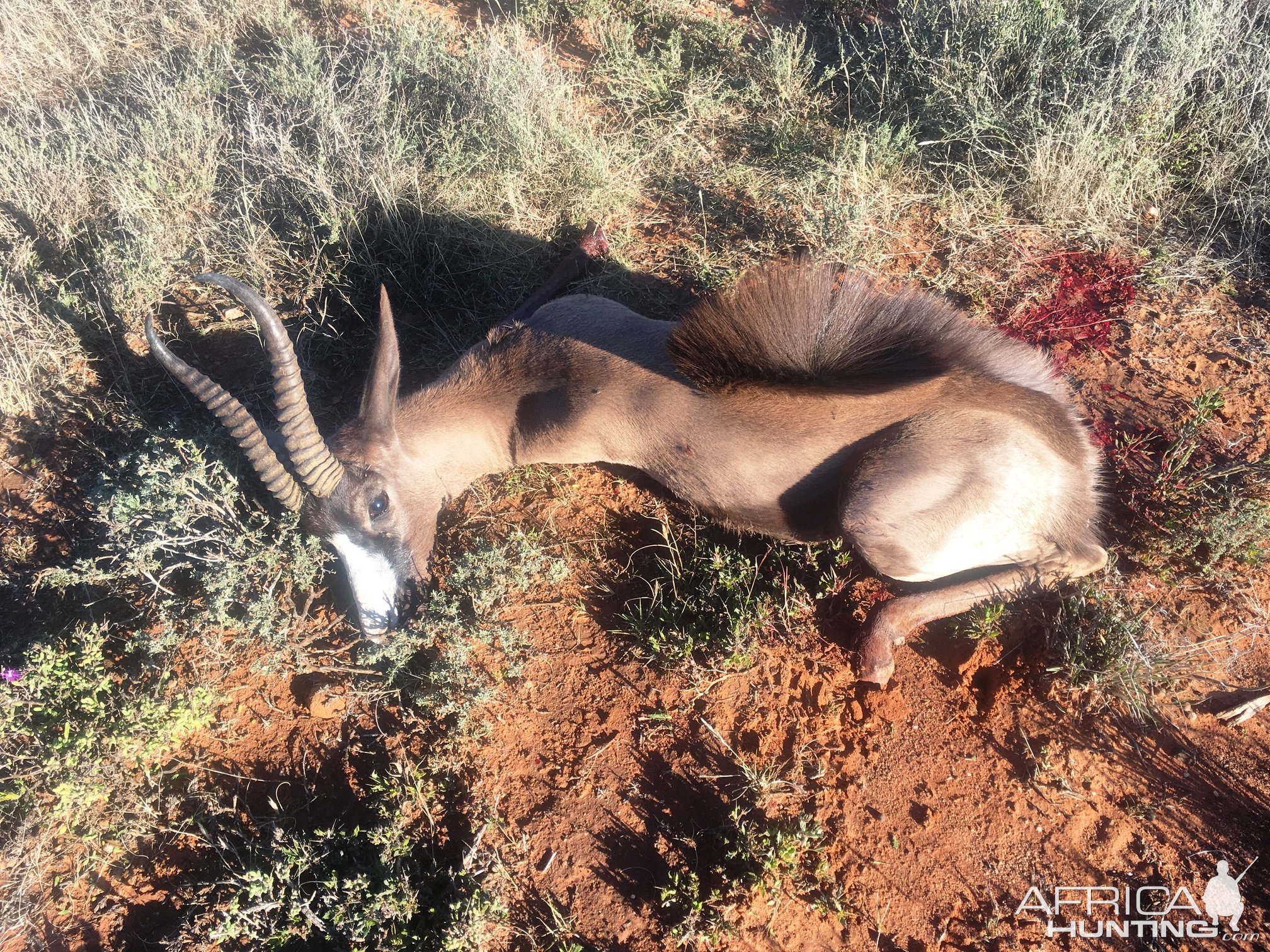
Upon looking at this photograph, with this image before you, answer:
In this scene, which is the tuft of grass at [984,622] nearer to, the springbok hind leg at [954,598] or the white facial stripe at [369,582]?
the springbok hind leg at [954,598]

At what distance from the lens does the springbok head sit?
353cm

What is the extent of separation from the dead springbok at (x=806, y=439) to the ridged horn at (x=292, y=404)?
0.01 metres

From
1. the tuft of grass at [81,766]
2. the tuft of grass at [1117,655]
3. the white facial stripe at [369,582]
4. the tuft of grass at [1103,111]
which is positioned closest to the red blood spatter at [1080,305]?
the tuft of grass at [1103,111]

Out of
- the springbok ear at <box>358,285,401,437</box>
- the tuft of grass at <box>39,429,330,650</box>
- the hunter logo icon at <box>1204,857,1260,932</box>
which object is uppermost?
the springbok ear at <box>358,285,401,437</box>

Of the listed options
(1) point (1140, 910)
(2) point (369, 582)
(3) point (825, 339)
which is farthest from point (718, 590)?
(1) point (1140, 910)

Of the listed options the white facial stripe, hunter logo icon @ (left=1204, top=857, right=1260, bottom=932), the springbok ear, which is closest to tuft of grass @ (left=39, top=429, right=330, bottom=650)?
the white facial stripe

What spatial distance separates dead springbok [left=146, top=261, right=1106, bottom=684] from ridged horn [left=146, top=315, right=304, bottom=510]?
0.01 meters

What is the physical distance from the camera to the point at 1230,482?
4289mm

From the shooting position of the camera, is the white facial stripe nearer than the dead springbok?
No

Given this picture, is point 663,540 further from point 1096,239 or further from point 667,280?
point 1096,239

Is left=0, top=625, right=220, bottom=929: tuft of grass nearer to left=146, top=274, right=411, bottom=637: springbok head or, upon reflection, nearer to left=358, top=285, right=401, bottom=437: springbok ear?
left=146, top=274, right=411, bottom=637: springbok head

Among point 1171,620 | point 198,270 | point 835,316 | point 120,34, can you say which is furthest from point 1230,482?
point 120,34

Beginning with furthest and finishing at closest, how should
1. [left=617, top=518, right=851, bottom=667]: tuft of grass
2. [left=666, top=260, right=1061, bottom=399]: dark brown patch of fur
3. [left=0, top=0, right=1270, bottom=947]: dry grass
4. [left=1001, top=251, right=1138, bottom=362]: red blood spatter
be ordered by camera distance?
1. [left=0, top=0, right=1270, bottom=947]: dry grass
2. [left=1001, top=251, right=1138, bottom=362]: red blood spatter
3. [left=617, top=518, right=851, bottom=667]: tuft of grass
4. [left=666, top=260, right=1061, bottom=399]: dark brown patch of fur

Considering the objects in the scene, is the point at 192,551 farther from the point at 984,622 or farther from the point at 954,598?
the point at 984,622
